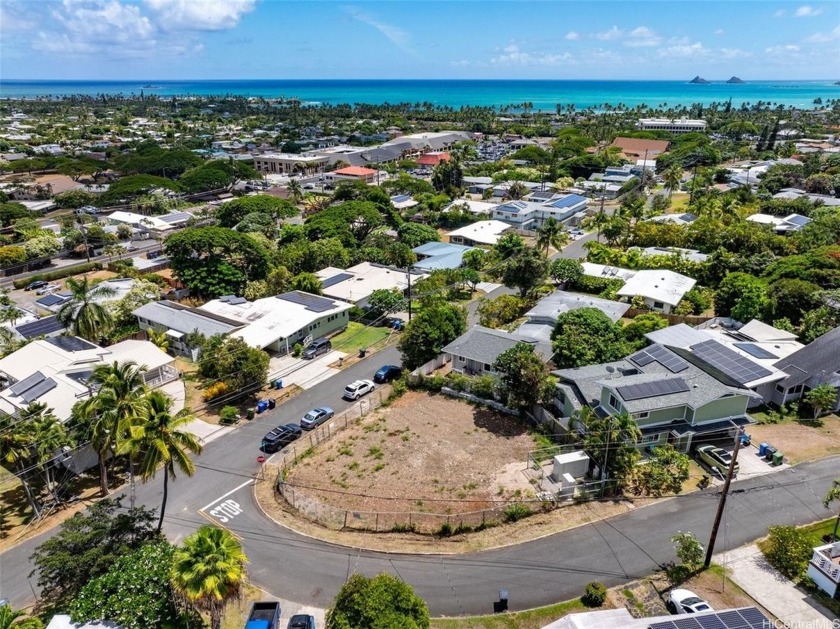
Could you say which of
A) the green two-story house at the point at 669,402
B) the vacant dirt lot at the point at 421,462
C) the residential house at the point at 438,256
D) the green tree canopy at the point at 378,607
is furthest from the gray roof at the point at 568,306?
the green tree canopy at the point at 378,607

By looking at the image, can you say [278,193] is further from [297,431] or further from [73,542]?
[73,542]

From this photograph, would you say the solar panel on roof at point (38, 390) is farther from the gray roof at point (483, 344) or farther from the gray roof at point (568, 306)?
the gray roof at point (568, 306)

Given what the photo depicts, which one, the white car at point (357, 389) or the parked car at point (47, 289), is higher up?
the white car at point (357, 389)

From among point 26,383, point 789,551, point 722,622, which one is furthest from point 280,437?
point 789,551

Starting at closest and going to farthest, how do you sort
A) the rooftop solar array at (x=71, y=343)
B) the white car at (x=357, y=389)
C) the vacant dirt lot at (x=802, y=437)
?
the vacant dirt lot at (x=802, y=437)
the white car at (x=357, y=389)
the rooftop solar array at (x=71, y=343)

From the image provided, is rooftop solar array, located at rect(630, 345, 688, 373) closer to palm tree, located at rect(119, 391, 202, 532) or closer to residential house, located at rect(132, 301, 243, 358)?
palm tree, located at rect(119, 391, 202, 532)

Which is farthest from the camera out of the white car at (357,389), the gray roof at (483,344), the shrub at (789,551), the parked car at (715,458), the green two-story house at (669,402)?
the gray roof at (483,344)
